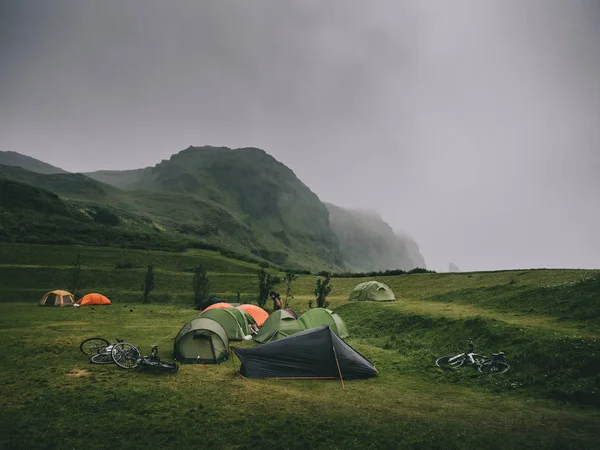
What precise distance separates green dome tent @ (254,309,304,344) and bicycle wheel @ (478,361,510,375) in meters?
9.19

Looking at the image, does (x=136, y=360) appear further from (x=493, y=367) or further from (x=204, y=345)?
(x=493, y=367)

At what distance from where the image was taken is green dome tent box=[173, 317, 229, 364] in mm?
16750

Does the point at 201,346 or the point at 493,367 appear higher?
the point at 493,367

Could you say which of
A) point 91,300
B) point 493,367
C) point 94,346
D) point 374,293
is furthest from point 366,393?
point 91,300

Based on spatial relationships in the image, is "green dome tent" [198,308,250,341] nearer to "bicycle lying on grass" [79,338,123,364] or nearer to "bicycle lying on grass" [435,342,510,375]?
"bicycle lying on grass" [79,338,123,364]

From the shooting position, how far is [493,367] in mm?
14555

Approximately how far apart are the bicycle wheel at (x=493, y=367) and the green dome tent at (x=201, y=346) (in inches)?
442

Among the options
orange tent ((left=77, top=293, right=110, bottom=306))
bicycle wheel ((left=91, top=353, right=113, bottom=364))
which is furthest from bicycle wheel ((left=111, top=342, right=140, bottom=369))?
orange tent ((left=77, top=293, right=110, bottom=306))

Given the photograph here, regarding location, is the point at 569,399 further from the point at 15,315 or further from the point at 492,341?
the point at 15,315

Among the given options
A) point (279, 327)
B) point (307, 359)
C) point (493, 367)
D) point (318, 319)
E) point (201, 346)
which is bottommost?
point (201, 346)

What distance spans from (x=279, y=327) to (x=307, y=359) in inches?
218

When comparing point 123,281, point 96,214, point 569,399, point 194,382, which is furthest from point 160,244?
point 569,399

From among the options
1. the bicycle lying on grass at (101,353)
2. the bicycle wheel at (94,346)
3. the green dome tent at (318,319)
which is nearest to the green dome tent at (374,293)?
the green dome tent at (318,319)

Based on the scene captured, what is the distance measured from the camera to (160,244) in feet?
278
